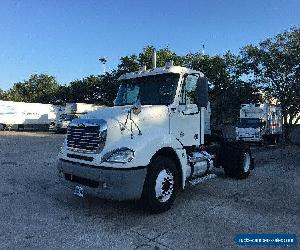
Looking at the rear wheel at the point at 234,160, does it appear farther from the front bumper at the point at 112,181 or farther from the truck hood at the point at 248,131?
the truck hood at the point at 248,131

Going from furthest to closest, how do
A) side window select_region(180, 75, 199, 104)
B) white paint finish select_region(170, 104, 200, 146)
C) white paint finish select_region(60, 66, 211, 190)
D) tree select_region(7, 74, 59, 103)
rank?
tree select_region(7, 74, 59, 103)
side window select_region(180, 75, 199, 104)
white paint finish select_region(170, 104, 200, 146)
white paint finish select_region(60, 66, 211, 190)

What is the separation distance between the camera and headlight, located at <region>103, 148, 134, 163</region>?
5.81 metres

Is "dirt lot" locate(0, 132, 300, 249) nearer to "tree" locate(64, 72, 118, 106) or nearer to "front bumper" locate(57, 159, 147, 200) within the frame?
"front bumper" locate(57, 159, 147, 200)

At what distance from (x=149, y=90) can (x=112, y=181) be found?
2.68m

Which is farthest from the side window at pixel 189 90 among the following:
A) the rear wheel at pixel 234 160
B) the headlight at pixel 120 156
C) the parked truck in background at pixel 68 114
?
the parked truck in background at pixel 68 114

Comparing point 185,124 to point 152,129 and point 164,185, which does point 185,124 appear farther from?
point 164,185

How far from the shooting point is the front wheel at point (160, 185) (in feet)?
20.2

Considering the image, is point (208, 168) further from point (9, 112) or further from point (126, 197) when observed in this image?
point (9, 112)

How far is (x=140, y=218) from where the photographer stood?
623 centimetres

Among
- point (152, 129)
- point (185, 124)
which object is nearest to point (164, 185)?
point (152, 129)

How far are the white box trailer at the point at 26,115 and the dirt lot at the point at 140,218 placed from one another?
111 ft

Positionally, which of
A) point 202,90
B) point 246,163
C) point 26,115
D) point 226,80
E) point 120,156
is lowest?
point 246,163

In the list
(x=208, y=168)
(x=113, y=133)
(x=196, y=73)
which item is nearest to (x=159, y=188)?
(x=113, y=133)

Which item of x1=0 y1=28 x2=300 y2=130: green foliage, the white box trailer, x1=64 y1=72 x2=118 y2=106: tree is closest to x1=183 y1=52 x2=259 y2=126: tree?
x1=0 y1=28 x2=300 y2=130: green foliage
